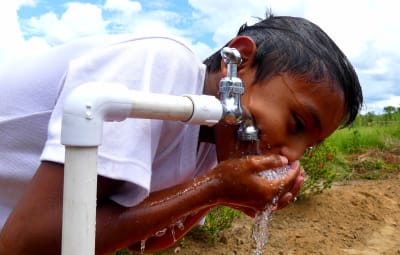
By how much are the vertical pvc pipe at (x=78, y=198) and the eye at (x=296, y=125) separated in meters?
0.56

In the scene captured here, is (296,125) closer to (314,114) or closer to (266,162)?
(314,114)

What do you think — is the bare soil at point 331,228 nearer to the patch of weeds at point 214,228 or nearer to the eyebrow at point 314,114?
the patch of weeds at point 214,228

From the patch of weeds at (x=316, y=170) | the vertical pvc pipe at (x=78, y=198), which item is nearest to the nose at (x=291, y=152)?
the vertical pvc pipe at (x=78, y=198)

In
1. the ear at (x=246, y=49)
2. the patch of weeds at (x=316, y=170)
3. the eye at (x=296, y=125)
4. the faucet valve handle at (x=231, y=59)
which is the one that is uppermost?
the ear at (x=246, y=49)

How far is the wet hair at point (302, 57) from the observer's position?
1.21 m

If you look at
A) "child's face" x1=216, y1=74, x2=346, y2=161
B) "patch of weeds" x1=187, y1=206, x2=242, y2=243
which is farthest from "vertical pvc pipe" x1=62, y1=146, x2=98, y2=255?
"patch of weeds" x1=187, y1=206, x2=242, y2=243

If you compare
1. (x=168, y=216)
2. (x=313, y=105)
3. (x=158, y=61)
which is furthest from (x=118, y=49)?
(x=313, y=105)

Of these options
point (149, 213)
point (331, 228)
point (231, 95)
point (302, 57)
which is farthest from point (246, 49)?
point (331, 228)

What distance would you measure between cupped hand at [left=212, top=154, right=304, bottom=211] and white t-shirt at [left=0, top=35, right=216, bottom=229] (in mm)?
151

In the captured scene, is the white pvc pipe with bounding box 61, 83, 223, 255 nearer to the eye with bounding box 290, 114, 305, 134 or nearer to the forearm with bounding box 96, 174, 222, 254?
the forearm with bounding box 96, 174, 222, 254

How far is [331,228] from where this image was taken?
4320 mm

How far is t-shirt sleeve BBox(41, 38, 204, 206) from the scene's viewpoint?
0.91m

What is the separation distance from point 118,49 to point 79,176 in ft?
1.22

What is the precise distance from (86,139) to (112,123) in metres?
0.18
